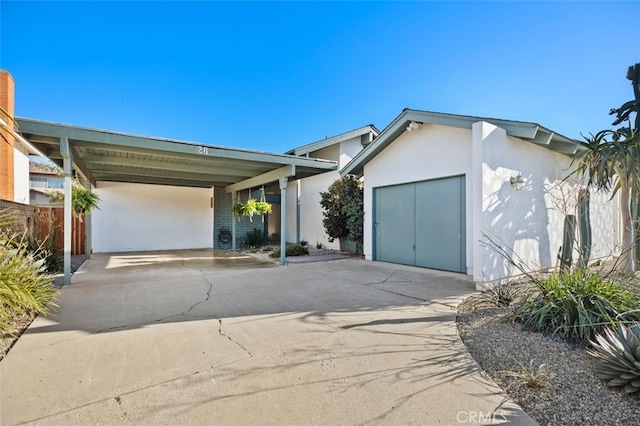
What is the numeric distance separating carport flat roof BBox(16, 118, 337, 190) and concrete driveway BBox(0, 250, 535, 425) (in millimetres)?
3240

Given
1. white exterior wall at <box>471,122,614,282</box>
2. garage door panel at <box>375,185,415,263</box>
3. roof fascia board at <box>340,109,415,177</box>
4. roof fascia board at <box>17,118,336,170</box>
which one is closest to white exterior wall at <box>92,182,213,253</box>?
roof fascia board at <box>17,118,336,170</box>

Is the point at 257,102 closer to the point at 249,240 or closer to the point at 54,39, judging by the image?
the point at 249,240

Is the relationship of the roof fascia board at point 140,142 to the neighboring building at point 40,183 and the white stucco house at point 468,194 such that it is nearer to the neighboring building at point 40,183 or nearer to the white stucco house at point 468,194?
the white stucco house at point 468,194

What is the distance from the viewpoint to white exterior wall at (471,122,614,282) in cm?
614

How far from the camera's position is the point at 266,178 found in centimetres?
1066

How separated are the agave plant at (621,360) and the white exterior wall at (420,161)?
458cm

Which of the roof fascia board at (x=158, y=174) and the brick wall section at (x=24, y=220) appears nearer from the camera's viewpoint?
the brick wall section at (x=24, y=220)

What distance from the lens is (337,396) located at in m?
2.38

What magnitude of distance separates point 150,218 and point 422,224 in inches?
455

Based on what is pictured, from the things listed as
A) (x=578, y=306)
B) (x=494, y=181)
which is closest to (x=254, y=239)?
(x=494, y=181)

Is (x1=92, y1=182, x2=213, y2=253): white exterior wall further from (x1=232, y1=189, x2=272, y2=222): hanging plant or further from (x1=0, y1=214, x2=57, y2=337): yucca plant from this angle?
(x1=0, y1=214, x2=57, y2=337): yucca plant

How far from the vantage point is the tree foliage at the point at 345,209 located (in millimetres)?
10867

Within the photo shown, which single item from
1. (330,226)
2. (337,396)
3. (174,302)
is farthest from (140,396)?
(330,226)

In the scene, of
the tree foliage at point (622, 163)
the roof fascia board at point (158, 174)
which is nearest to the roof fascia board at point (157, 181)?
the roof fascia board at point (158, 174)
